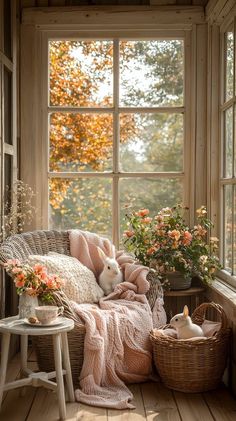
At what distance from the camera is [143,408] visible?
3168mm

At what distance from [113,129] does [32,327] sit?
6.23 ft

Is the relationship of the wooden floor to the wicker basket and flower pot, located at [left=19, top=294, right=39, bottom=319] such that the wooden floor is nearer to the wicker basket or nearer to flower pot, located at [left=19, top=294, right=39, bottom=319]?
the wicker basket

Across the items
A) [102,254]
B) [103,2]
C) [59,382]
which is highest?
[103,2]

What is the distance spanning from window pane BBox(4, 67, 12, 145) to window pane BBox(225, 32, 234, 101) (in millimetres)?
1414

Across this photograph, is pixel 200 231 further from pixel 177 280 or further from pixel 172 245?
pixel 177 280

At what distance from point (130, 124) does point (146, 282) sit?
48.5 inches

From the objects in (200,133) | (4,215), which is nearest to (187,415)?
(4,215)

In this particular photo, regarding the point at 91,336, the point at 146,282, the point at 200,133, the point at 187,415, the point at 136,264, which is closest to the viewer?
the point at 187,415

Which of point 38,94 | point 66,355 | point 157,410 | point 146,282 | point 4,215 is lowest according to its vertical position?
point 157,410

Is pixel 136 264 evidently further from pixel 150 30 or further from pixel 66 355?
pixel 150 30

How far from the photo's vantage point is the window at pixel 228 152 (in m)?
3.83

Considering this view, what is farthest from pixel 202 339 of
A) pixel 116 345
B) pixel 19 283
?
pixel 19 283

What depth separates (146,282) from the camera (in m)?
3.83

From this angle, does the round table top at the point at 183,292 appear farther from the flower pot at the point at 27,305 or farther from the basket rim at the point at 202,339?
the flower pot at the point at 27,305
